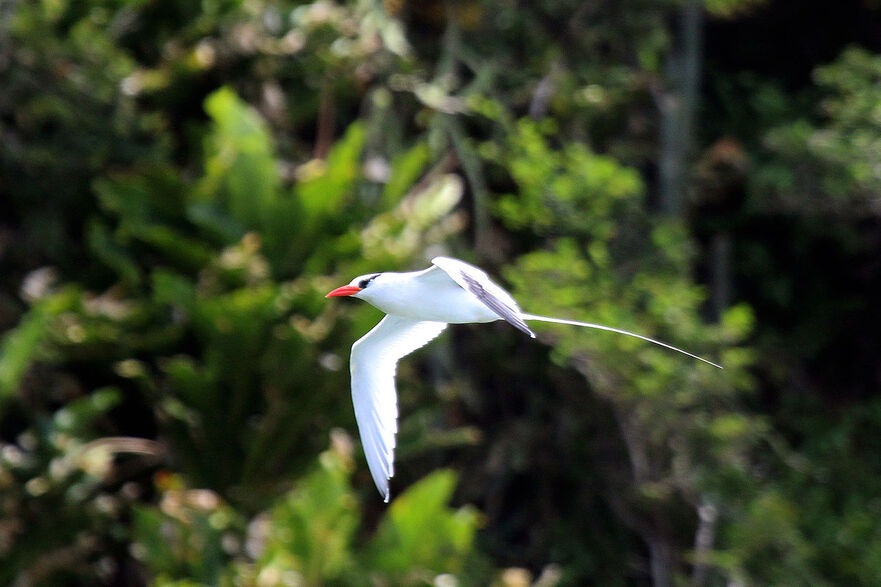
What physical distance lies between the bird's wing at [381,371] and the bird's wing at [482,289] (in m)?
0.83

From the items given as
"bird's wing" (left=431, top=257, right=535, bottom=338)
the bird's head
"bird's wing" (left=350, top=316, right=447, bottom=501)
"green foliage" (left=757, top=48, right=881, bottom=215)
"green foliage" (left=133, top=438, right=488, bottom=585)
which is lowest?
"green foliage" (left=133, top=438, right=488, bottom=585)

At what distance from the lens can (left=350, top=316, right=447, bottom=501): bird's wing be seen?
17.7ft

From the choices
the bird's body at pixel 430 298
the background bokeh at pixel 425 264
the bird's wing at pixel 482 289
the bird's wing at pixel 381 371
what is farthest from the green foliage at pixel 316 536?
the bird's wing at pixel 482 289

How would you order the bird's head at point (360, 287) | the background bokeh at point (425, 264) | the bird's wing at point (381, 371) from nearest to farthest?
1. the bird's head at point (360, 287)
2. the bird's wing at point (381, 371)
3. the background bokeh at point (425, 264)

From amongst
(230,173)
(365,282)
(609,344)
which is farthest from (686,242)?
(365,282)

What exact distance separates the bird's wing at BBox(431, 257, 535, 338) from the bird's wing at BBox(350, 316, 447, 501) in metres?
0.83

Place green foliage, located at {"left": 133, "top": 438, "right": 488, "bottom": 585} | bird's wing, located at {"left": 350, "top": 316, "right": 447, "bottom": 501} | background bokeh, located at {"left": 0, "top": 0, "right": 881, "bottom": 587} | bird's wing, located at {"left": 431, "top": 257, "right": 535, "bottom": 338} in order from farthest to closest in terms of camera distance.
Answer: background bokeh, located at {"left": 0, "top": 0, "right": 881, "bottom": 587}
green foliage, located at {"left": 133, "top": 438, "right": 488, "bottom": 585}
bird's wing, located at {"left": 350, "top": 316, "right": 447, "bottom": 501}
bird's wing, located at {"left": 431, "top": 257, "right": 535, "bottom": 338}

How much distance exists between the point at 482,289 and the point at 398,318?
105 cm

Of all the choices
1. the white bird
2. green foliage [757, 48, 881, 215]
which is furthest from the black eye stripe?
green foliage [757, 48, 881, 215]

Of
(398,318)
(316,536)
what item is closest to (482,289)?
(398,318)

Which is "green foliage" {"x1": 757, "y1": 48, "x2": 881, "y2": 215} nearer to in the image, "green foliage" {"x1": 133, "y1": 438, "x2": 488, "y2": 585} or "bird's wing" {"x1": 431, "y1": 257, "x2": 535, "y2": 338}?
"green foliage" {"x1": 133, "y1": 438, "x2": 488, "y2": 585}

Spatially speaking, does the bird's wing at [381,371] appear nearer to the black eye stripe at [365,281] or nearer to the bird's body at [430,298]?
the black eye stripe at [365,281]

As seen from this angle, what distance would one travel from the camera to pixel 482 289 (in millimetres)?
4555

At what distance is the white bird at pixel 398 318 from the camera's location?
464cm
